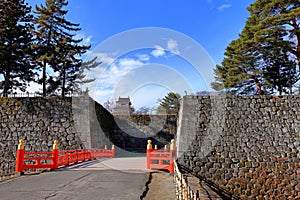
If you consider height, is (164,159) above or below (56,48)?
below

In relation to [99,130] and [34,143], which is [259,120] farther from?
[34,143]

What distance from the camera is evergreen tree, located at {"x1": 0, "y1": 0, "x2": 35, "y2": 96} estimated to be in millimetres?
12469

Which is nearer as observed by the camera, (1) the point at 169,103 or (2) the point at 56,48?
(2) the point at 56,48

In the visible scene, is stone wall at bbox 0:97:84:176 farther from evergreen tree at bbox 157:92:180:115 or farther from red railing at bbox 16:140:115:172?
evergreen tree at bbox 157:92:180:115

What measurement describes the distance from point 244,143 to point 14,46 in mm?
13900

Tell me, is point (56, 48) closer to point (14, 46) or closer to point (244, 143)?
point (14, 46)

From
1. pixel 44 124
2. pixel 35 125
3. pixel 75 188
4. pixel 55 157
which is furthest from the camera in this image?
pixel 44 124

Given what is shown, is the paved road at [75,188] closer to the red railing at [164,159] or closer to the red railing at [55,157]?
the red railing at [55,157]

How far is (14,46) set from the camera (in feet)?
41.2

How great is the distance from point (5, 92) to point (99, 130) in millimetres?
6373

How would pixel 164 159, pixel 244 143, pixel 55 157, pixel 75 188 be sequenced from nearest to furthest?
pixel 75 188, pixel 164 159, pixel 55 157, pixel 244 143

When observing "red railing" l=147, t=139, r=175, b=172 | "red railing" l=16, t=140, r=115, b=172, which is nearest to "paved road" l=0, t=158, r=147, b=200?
"red railing" l=16, t=140, r=115, b=172

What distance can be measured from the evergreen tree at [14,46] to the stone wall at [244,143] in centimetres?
1039

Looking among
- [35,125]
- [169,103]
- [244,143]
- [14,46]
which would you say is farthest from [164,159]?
[169,103]
